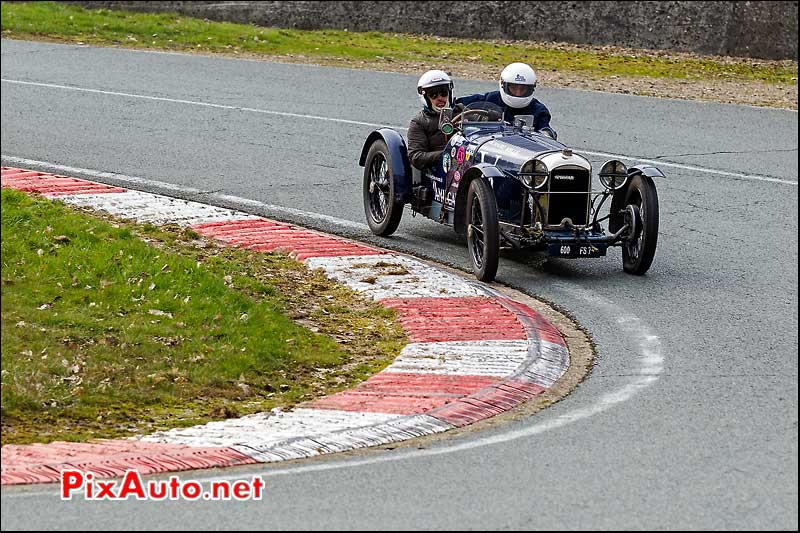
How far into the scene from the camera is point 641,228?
1002cm

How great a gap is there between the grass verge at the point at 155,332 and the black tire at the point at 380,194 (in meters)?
1.22

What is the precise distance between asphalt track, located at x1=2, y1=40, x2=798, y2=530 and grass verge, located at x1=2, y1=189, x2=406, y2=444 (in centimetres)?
125

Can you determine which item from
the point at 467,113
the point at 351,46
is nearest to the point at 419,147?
the point at 467,113

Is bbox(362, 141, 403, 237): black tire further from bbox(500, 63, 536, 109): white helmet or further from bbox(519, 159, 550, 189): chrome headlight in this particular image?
bbox(519, 159, 550, 189): chrome headlight

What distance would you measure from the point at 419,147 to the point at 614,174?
5.52 ft

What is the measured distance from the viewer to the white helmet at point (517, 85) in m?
11.0

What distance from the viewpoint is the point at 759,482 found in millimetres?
5875

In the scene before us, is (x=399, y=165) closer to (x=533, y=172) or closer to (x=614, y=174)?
(x=533, y=172)

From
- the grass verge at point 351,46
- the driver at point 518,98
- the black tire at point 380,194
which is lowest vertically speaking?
the black tire at point 380,194

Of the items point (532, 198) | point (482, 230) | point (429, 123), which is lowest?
point (482, 230)

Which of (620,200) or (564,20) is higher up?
(564,20)

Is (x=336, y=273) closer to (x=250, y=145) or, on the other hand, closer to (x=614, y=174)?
(x=614, y=174)
